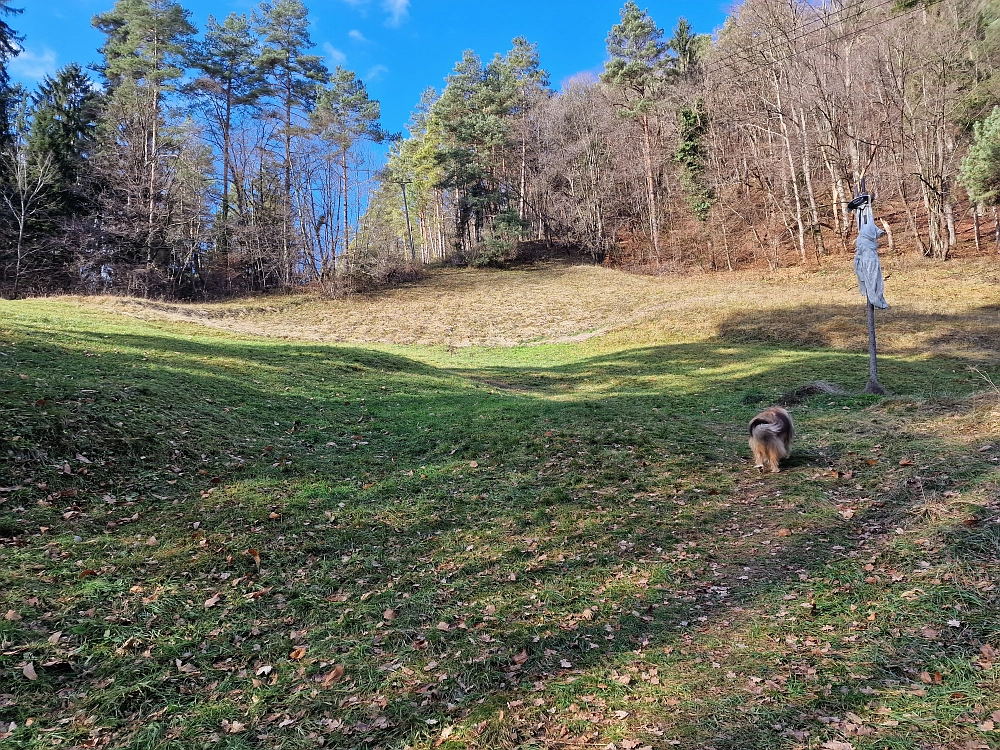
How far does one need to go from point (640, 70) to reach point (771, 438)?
46796 mm

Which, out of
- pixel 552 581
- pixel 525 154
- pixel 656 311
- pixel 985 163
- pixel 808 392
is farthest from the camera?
pixel 525 154

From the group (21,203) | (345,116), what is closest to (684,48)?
(345,116)

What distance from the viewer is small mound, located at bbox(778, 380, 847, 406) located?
39.4 feet

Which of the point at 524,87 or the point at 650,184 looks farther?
the point at 524,87

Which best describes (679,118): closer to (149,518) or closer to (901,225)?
(901,225)

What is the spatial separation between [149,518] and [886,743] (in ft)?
21.7

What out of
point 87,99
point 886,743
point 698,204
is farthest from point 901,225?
point 87,99

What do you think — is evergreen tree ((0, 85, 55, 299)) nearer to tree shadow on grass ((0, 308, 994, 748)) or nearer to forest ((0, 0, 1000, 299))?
forest ((0, 0, 1000, 299))

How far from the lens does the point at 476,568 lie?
211 inches

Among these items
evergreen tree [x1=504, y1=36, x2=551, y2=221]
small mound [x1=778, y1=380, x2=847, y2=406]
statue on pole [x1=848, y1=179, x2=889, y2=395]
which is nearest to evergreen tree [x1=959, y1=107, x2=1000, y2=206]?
statue on pole [x1=848, y1=179, x2=889, y2=395]

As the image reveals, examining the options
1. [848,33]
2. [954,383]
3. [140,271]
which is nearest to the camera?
[954,383]

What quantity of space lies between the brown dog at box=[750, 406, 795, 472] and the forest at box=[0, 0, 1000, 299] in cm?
1776

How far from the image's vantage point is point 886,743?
9.12 ft

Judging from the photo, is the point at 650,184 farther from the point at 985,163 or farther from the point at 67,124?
the point at 67,124
